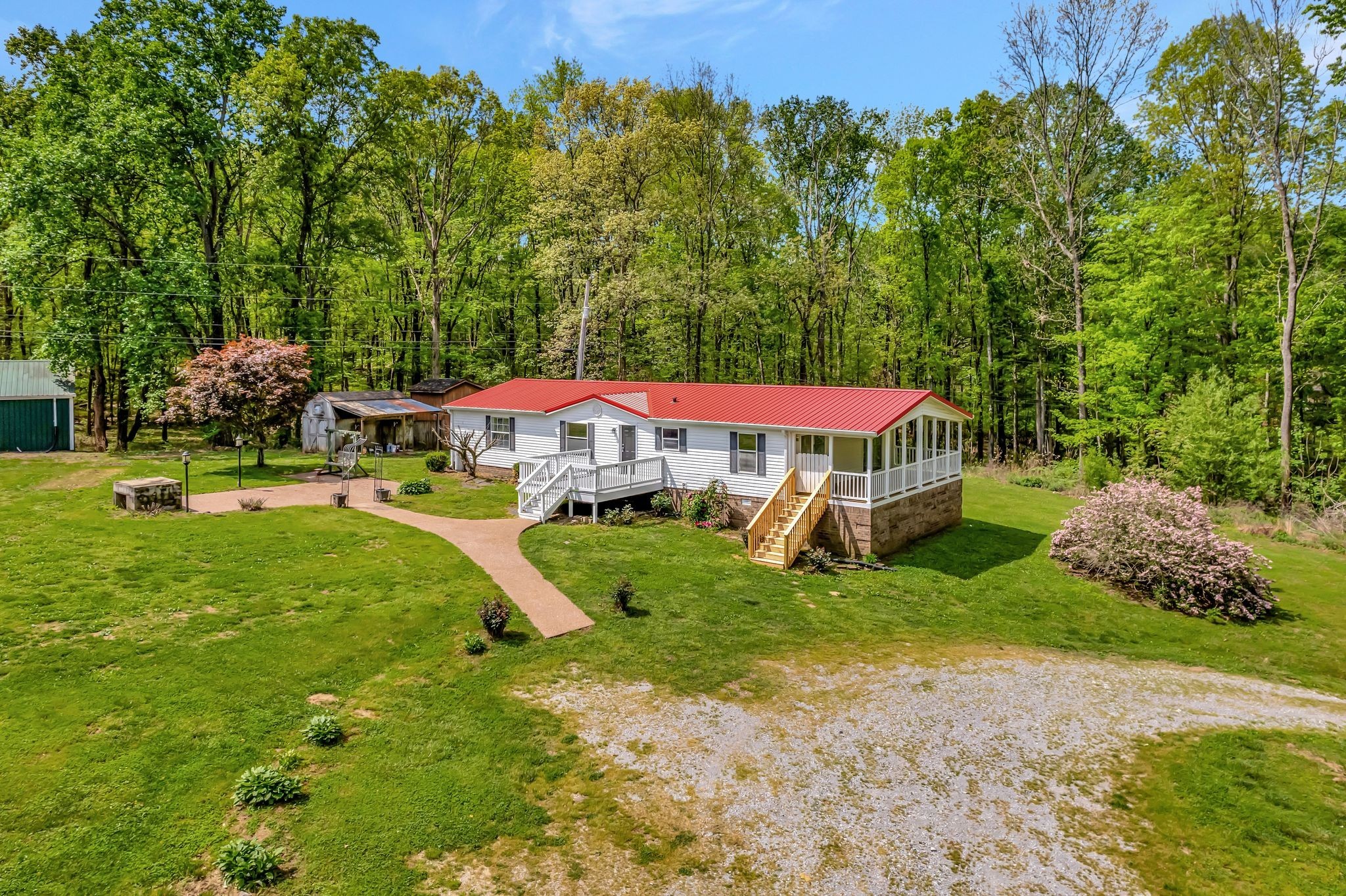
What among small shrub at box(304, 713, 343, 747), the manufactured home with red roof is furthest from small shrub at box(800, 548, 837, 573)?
small shrub at box(304, 713, 343, 747)

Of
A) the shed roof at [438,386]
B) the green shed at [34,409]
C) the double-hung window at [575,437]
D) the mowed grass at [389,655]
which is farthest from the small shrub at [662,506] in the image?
the green shed at [34,409]

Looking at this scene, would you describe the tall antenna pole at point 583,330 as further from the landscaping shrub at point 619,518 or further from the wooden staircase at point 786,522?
the wooden staircase at point 786,522

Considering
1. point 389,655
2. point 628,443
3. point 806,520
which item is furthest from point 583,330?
point 389,655

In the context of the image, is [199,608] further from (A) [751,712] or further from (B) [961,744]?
(B) [961,744]

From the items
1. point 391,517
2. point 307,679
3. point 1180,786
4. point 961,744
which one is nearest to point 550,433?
point 391,517

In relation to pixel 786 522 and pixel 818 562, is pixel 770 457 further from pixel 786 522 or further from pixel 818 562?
pixel 818 562

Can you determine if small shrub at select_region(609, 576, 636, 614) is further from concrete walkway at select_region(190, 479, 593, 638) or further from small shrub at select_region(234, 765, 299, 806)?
small shrub at select_region(234, 765, 299, 806)
